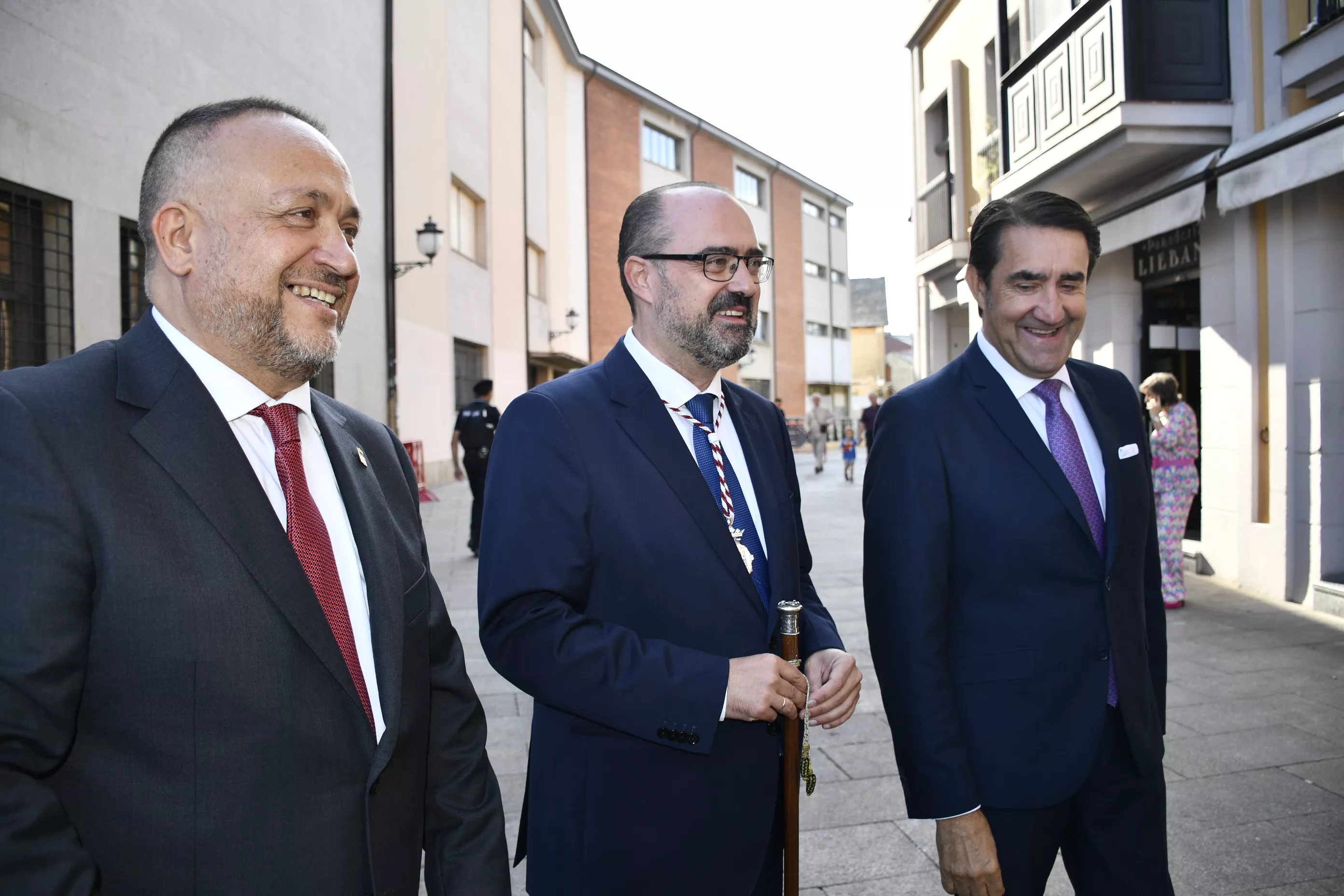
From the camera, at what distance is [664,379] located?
2033mm

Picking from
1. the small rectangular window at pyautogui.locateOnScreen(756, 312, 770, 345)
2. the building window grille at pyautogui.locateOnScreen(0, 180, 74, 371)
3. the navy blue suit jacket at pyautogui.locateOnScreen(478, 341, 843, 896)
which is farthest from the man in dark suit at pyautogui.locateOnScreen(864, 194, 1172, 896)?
the small rectangular window at pyautogui.locateOnScreen(756, 312, 770, 345)

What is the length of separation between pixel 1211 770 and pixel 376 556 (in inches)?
148

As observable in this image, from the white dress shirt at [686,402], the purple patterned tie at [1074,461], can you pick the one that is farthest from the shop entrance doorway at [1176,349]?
the white dress shirt at [686,402]

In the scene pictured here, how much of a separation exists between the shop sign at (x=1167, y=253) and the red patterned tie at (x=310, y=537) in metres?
8.40

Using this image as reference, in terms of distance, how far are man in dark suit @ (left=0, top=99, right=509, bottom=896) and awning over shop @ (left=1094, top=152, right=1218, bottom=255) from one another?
6.67m

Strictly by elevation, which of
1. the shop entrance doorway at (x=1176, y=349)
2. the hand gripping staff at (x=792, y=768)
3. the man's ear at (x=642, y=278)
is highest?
the shop entrance doorway at (x=1176, y=349)

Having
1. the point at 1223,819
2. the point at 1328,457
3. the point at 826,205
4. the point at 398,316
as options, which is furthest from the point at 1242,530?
the point at 826,205

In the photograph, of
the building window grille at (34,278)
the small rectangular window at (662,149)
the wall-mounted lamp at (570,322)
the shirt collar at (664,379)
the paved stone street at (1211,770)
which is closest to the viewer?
the shirt collar at (664,379)

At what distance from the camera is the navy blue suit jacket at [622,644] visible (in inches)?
63.9

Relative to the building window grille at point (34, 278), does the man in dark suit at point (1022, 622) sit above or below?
below

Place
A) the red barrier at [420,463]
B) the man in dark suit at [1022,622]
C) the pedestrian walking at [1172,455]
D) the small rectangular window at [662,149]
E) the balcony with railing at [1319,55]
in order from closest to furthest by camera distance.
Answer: the man in dark suit at [1022,622], the balcony with railing at [1319,55], the pedestrian walking at [1172,455], the red barrier at [420,463], the small rectangular window at [662,149]

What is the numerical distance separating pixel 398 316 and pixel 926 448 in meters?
13.6

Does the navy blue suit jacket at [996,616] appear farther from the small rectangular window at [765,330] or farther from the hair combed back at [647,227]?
the small rectangular window at [765,330]

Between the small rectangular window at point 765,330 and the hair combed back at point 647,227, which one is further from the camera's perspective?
the small rectangular window at point 765,330
